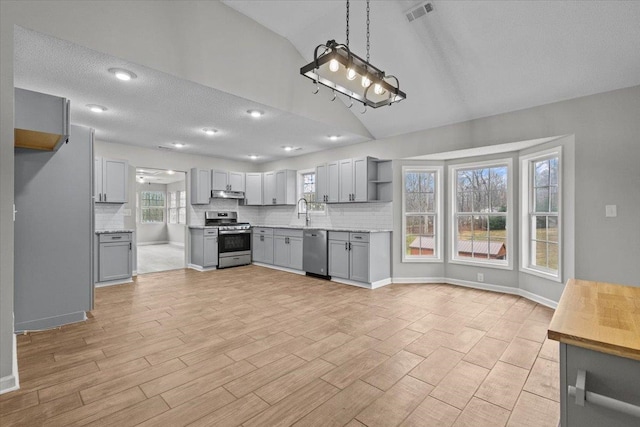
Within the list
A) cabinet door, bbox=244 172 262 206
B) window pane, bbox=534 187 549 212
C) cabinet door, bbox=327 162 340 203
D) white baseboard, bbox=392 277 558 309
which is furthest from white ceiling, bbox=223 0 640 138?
cabinet door, bbox=244 172 262 206

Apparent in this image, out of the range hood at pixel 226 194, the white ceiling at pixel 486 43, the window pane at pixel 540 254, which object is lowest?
the window pane at pixel 540 254

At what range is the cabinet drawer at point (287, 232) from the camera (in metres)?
6.15

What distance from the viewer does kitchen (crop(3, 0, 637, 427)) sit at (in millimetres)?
3332

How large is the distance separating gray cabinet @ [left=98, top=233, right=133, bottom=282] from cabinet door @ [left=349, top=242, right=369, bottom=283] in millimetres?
3783

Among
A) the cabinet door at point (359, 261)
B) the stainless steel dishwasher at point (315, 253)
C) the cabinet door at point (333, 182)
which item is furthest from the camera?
the cabinet door at point (333, 182)

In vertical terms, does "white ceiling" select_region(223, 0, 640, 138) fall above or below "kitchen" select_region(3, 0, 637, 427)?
above

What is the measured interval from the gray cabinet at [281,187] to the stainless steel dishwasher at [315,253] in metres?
1.42

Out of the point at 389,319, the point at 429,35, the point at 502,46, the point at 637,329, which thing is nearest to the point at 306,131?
the point at 429,35

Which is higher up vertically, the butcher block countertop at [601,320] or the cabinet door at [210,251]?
the butcher block countertop at [601,320]

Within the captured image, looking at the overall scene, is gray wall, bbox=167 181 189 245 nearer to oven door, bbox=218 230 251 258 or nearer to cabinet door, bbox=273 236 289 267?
oven door, bbox=218 230 251 258

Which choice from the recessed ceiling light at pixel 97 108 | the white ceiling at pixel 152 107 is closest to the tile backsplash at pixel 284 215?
the white ceiling at pixel 152 107

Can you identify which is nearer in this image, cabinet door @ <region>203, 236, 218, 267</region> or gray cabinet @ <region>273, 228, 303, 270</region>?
gray cabinet @ <region>273, 228, 303, 270</region>

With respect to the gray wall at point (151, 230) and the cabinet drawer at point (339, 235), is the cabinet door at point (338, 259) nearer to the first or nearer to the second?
the cabinet drawer at point (339, 235)

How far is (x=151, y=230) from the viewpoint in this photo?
11.7 m
